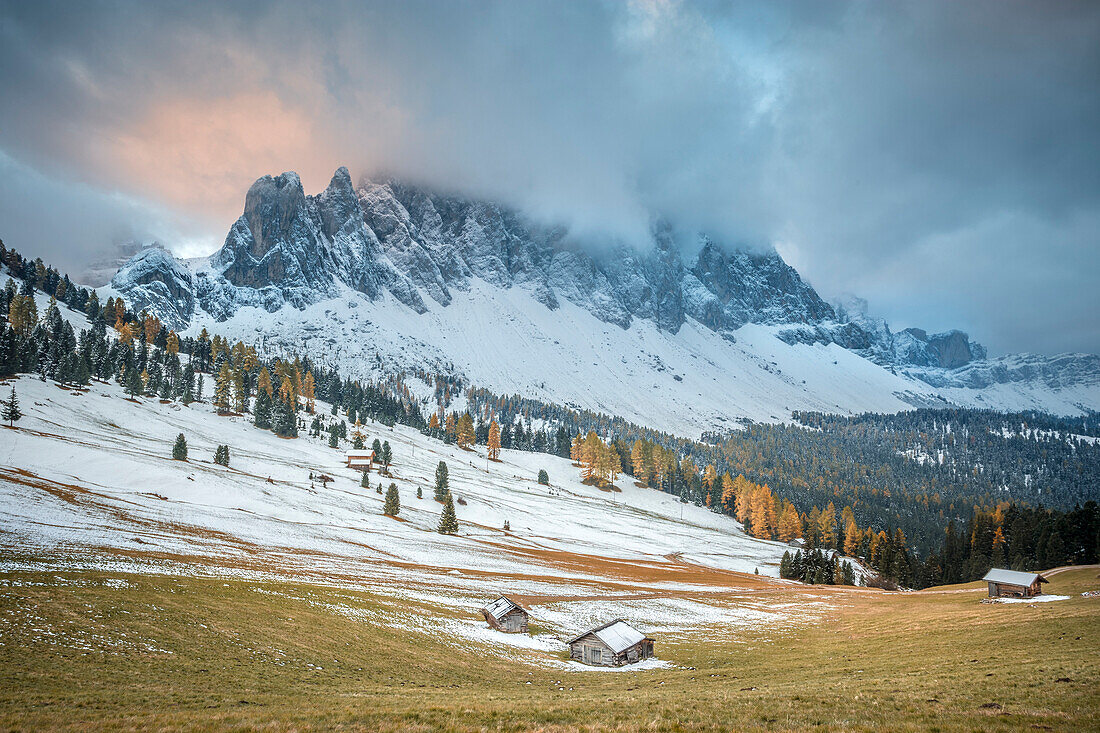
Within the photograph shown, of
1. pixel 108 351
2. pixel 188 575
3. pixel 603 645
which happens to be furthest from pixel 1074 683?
pixel 108 351

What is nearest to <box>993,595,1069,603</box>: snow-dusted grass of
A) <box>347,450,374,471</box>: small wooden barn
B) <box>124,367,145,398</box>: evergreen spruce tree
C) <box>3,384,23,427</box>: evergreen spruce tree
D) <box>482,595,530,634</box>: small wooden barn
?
<box>482,595,530,634</box>: small wooden barn

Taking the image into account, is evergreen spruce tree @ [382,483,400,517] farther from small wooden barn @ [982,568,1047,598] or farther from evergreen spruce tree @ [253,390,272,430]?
small wooden barn @ [982,568,1047,598]

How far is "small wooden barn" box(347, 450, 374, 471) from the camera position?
13475cm

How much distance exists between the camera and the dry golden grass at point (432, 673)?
18.2 metres

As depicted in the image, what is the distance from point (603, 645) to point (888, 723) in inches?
1007

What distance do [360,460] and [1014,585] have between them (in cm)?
12734

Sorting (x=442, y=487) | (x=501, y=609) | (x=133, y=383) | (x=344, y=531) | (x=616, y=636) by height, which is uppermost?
(x=133, y=383)

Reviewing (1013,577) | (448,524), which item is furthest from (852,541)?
Result: (448,524)

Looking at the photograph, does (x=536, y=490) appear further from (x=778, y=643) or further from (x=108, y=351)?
(x=108, y=351)

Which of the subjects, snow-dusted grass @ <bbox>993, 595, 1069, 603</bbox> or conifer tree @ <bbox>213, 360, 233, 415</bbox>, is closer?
snow-dusted grass @ <bbox>993, 595, 1069, 603</bbox>

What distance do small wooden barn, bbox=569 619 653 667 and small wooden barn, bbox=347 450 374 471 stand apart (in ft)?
344

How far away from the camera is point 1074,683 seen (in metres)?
19.5

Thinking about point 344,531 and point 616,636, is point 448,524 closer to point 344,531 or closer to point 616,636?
point 344,531

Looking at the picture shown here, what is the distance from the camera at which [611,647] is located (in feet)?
128
